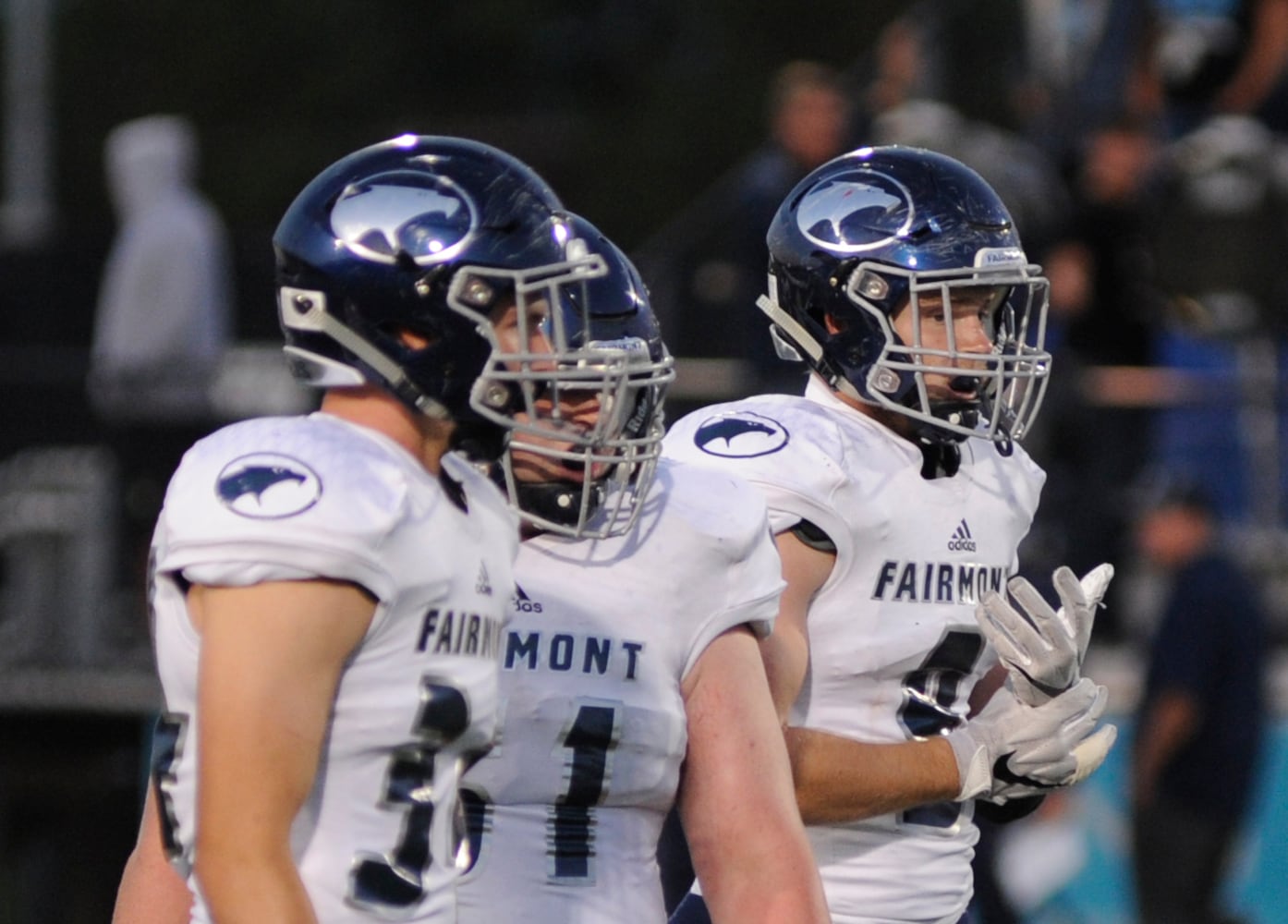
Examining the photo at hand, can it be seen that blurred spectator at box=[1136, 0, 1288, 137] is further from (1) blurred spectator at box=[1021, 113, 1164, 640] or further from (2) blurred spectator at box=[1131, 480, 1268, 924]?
(2) blurred spectator at box=[1131, 480, 1268, 924]

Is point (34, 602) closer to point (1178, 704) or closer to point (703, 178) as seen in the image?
point (1178, 704)

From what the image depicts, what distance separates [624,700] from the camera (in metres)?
2.75

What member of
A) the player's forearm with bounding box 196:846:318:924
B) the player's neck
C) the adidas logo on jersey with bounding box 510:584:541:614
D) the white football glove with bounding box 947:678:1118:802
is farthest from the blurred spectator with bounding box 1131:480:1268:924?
the player's forearm with bounding box 196:846:318:924

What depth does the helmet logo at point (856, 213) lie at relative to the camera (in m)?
3.30

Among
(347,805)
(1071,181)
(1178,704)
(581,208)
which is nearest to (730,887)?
(347,805)

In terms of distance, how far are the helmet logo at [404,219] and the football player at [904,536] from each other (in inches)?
31.7

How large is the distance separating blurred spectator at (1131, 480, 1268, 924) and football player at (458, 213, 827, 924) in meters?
4.79

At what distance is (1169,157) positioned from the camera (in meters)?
8.45

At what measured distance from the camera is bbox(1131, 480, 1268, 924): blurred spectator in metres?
7.33

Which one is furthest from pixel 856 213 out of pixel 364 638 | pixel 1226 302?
pixel 1226 302

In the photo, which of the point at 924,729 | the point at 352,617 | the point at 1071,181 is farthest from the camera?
the point at 1071,181

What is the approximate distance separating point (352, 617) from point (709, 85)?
23.0m

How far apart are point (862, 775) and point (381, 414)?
0.99 meters

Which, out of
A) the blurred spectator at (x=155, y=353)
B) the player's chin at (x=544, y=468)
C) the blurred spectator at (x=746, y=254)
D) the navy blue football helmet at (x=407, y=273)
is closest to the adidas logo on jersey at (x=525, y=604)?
the player's chin at (x=544, y=468)
